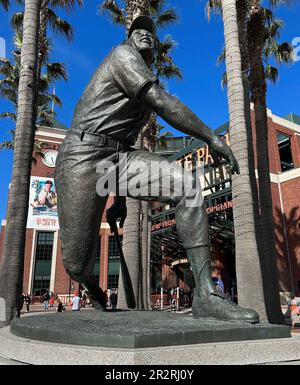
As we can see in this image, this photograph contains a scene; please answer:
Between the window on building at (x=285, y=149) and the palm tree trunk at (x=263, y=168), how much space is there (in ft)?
59.1

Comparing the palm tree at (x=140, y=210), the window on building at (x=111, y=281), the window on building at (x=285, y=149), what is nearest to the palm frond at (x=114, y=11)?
the palm tree at (x=140, y=210)

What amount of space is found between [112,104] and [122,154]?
0.41m

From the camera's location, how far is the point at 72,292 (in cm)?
3484

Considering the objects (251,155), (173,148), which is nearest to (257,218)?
(251,155)

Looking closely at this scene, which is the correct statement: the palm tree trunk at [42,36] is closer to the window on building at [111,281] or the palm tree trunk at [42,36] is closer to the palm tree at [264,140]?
the palm tree at [264,140]

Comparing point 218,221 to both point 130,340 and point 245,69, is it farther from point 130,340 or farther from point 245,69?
point 130,340

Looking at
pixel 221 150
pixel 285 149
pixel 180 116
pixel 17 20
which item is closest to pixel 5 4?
pixel 17 20

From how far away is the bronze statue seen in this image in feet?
8.34

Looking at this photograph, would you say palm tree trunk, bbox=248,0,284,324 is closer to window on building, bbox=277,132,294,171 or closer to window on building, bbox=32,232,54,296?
window on building, bbox=277,132,294,171

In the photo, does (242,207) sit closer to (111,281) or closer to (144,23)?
(144,23)

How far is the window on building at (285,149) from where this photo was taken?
103 ft

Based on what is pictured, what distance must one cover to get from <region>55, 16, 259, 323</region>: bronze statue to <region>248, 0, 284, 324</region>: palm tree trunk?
299 inches

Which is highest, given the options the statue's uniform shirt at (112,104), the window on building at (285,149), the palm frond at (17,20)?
the window on building at (285,149)

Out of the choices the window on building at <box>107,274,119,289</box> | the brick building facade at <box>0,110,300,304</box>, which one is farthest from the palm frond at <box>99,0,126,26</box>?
the window on building at <box>107,274,119,289</box>
